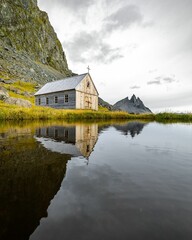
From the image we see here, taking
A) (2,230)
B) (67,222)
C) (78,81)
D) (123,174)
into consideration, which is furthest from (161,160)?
(78,81)

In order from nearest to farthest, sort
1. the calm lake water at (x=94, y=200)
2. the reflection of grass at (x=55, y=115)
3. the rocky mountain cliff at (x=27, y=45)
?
the calm lake water at (x=94, y=200), the reflection of grass at (x=55, y=115), the rocky mountain cliff at (x=27, y=45)

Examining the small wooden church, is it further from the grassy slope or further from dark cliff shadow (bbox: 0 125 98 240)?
dark cliff shadow (bbox: 0 125 98 240)

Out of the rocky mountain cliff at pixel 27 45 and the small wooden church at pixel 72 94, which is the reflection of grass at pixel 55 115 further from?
the rocky mountain cliff at pixel 27 45

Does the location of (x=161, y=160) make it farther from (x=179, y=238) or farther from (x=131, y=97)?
(x=131, y=97)

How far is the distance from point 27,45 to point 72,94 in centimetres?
6333

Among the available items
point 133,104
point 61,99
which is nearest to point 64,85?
point 61,99

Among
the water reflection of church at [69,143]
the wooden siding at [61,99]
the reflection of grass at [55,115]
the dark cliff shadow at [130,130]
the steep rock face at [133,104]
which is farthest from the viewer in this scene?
the steep rock face at [133,104]

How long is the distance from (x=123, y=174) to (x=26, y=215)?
1.83 m

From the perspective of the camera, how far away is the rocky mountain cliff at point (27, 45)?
58.6m

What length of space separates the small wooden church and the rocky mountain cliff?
65.4ft

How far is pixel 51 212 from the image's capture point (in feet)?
6.37

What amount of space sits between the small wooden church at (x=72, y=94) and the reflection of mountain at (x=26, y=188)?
28812mm

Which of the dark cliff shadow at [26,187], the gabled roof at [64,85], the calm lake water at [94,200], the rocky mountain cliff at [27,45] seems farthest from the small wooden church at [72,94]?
the calm lake water at [94,200]

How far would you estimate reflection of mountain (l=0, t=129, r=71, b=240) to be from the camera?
172 cm
